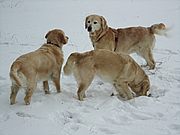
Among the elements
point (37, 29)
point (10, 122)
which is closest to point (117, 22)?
point (37, 29)

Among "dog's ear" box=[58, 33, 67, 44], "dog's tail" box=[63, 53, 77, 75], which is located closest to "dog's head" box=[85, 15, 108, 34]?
"dog's ear" box=[58, 33, 67, 44]

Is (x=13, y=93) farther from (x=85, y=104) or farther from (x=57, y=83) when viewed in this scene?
(x=85, y=104)

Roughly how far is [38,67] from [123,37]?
111 inches

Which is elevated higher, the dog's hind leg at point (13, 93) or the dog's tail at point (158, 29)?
the dog's tail at point (158, 29)

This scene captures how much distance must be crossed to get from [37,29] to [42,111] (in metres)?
6.50

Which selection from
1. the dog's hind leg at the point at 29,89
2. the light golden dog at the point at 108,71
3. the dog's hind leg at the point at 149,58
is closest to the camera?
the dog's hind leg at the point at 29,89

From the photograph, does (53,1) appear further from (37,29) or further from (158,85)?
(158,85)

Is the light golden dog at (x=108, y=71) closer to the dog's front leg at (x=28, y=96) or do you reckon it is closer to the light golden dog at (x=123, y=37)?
the dog's front leg at (x=28, y=96)

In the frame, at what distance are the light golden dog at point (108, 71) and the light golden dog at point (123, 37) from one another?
1492mm

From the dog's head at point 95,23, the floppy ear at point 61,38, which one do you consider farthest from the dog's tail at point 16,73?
the dog's head at point 95,23

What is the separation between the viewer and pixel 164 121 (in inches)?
179

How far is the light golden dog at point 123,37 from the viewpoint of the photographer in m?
7.04

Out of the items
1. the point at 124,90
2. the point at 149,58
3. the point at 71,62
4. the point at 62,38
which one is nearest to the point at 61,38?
the point at 62,38

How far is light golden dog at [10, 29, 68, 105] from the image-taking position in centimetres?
482
